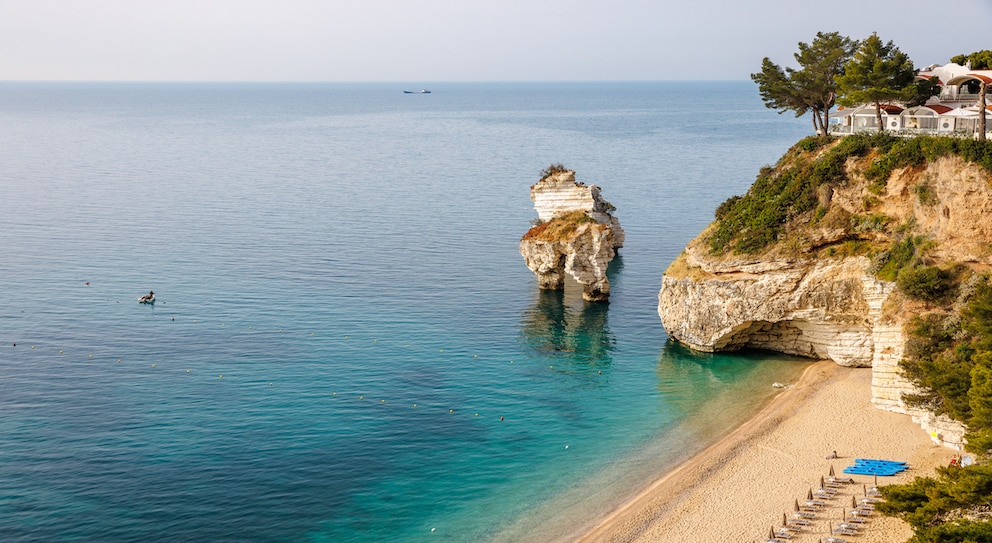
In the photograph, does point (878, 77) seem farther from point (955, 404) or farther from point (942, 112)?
point (955, 404)

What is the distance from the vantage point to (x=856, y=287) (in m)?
53.2

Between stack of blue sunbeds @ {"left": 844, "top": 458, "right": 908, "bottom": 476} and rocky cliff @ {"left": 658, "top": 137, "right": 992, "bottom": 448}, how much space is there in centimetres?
492

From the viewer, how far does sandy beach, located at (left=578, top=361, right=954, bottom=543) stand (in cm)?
3778

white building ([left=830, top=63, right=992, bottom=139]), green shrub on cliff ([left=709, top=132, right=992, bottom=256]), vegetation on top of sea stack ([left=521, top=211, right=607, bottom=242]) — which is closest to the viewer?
green shrub on cliff ([left=709, top=132, right=992, bottom=256])

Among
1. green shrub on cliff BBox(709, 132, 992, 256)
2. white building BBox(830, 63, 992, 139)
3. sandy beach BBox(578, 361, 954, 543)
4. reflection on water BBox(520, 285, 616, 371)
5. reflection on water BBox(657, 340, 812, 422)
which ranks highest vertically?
white building BBox(830, 63, 992, 139)

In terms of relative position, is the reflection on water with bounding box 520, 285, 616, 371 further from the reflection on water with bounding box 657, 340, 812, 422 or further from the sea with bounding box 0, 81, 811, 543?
the reflection on water with bounding box 657, 340, 812, 422

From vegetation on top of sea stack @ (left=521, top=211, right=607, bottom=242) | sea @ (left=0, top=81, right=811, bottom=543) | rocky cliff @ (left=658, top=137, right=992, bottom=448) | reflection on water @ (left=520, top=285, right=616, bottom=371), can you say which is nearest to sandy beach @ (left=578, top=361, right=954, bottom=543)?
sea @ (left=0, top=81, right=811, bottom=543)

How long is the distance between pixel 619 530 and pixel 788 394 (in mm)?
18835

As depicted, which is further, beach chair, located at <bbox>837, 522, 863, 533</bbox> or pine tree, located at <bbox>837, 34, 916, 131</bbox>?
pine tree, located at <bbox>837, 34, 916, 131</bbox>

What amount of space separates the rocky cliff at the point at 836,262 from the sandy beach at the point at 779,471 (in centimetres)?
246

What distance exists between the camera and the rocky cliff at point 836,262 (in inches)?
1891

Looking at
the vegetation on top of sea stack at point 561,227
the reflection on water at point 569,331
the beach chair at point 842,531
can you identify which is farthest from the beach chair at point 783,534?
the vegetation on top of sea stack at point 561,227

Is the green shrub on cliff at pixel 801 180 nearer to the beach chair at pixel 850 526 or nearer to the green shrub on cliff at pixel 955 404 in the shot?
the green shrub on cliff at pixel 955 404

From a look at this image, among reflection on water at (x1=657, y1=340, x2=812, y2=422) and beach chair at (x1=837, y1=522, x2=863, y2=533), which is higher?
reflection on water at (x1=657, y1=340, x2=812, y2=422)
